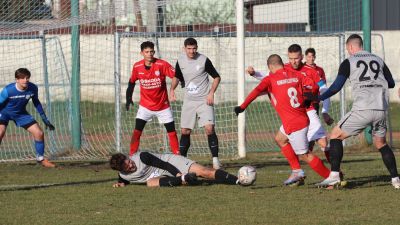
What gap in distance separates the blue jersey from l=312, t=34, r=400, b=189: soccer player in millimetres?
5641

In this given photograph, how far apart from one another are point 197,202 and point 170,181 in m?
1.58

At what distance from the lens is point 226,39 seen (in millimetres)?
21703

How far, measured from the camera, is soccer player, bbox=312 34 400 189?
38.2 ft

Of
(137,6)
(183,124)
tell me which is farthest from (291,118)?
(137,6)

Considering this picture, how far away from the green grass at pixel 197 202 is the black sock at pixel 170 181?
0.42ft

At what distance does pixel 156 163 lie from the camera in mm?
12438

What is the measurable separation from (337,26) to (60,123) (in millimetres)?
7536

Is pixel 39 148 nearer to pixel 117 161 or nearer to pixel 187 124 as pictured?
pixel 187 124

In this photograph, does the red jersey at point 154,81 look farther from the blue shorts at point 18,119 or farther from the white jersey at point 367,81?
the white jersey at point 367,81

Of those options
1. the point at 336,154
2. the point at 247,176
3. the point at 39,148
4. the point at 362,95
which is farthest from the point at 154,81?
the point at 362,95

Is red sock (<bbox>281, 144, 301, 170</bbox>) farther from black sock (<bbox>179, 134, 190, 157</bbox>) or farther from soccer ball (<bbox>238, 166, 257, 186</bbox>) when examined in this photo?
black sock (<bbox>179, 134, 190, 157</bbox>)

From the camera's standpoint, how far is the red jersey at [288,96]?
1196 centimetres

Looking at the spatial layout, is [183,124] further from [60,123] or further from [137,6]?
[60,123]

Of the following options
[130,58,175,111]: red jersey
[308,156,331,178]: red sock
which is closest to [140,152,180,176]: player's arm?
[308,156,331,178]: red sock
